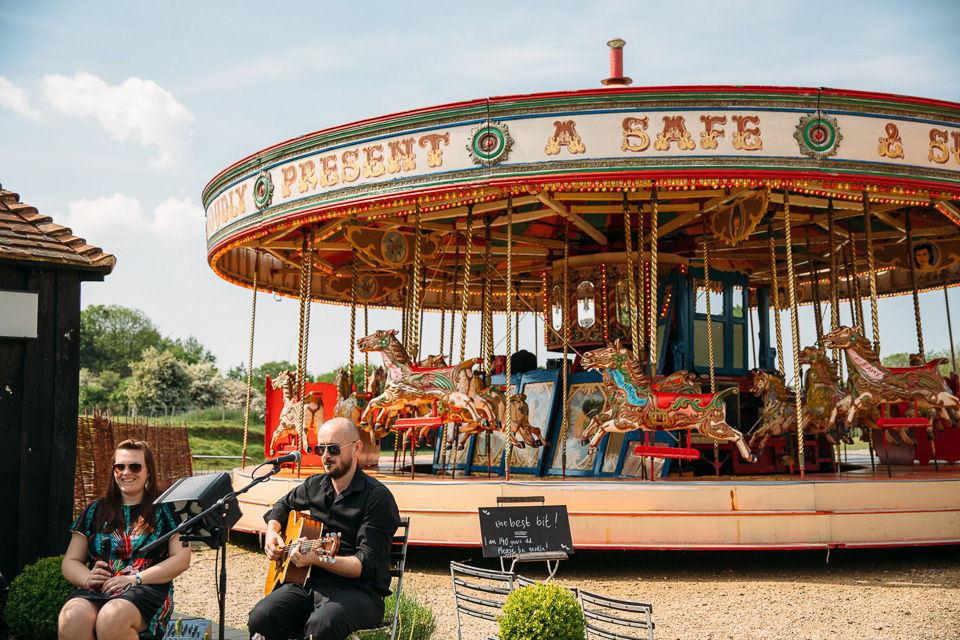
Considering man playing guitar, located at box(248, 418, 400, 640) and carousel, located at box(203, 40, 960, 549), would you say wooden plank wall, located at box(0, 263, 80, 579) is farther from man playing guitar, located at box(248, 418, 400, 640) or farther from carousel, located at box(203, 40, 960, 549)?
carousel, located at box(203, 40, 960, 549)

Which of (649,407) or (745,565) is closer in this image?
(745,565)

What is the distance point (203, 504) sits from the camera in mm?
4320

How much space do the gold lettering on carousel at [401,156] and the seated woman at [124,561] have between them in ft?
20.9

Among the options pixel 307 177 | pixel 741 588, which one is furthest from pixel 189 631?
pixel 307 177

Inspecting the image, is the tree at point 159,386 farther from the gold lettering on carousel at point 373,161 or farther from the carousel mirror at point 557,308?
the gold lettering on carousel at point 373,161

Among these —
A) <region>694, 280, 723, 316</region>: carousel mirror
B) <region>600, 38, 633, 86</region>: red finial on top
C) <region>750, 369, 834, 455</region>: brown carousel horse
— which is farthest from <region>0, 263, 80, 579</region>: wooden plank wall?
<region>694, 280, 723, 316</region>: carousel mirror

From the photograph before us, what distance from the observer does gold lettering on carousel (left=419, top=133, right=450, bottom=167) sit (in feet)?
34.9

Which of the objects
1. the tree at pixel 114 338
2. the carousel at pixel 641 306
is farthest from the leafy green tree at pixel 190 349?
the carousel at pixel 641 306

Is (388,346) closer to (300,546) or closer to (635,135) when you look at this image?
(635,135)

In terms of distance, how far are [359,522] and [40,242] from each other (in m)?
3.67

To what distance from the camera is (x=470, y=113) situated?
1045 centimetres

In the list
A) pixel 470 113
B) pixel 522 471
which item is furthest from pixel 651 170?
pixel 522 471

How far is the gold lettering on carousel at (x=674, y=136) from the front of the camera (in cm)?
1002

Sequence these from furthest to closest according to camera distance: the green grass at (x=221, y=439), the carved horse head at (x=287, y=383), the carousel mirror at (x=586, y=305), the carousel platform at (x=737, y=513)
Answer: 1. the green grass at (x=221, y=439)
2. the carousel mirror at (x=586, y=305)
3. the carved horse head at (x=287, y=383)
4. the carousel platform at (x=737, y=513)
